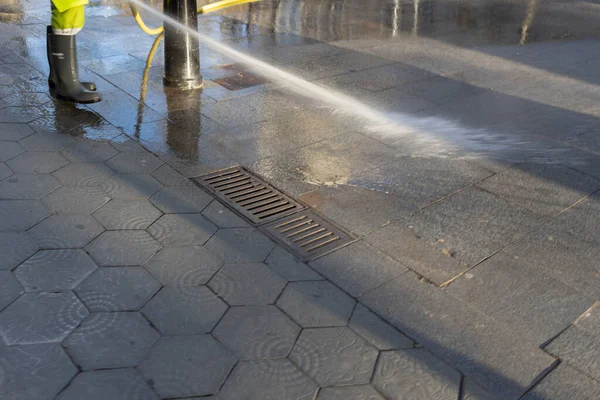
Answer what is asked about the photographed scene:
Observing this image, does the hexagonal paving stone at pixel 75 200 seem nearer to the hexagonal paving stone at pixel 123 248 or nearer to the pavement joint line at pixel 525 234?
the hexagonal paving stone at pixel 123 248

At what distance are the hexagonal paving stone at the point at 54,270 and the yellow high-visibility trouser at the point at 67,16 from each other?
2.74 metres

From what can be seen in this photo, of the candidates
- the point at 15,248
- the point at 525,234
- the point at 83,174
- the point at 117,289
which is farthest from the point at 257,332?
the point at 83,174

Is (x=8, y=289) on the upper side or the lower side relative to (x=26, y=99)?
lower

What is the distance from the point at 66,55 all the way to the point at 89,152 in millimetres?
1388

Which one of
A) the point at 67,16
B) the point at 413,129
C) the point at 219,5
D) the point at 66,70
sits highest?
the point at 67,16

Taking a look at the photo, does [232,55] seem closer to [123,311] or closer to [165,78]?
[165,78]

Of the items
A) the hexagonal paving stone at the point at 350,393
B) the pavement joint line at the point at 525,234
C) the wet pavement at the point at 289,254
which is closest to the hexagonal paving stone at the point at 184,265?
the wet pavement at the point at 289,254

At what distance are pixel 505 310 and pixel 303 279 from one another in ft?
→ 3.59

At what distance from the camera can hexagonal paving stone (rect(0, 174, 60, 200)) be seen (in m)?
4.23

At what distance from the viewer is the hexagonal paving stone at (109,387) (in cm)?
270

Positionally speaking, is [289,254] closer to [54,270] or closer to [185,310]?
[185,310]

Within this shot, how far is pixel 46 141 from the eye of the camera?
508 cm

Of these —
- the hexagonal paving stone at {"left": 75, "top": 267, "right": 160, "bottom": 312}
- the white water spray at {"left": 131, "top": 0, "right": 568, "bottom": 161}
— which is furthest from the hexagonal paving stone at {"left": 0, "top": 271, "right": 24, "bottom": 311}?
the white water spray at {"left": 131, "top": 0, "right": 568, "bottom": 161}

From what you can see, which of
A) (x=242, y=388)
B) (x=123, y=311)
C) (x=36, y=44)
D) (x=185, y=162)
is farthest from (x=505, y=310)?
(x=36, y=44)
